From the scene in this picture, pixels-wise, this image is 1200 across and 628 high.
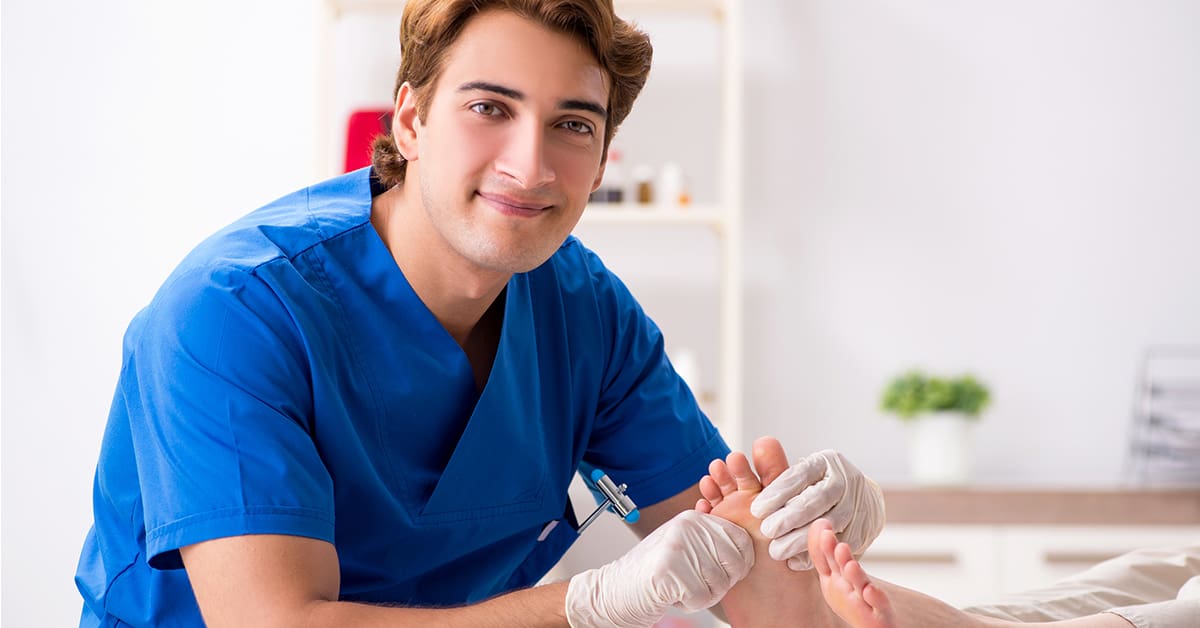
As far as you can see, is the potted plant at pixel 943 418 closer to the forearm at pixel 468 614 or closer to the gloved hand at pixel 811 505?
the gloved hand at pixel 811 505

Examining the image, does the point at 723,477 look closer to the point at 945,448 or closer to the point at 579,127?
the point at 579,127

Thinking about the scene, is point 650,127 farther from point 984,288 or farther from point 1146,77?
point 1146,77

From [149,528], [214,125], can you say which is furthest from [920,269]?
[149,528]

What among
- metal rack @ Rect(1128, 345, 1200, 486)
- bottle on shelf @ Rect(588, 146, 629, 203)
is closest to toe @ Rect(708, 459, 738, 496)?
bottle on shelf @ Rect(588, 146, 629, 203)

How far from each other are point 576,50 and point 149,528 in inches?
25.7

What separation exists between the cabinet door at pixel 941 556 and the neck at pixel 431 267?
1480 millimetres

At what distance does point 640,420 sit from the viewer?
57.8 inches

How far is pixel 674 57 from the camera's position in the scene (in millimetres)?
2848

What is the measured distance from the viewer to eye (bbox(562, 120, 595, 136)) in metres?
1.26

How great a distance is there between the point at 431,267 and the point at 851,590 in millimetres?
573

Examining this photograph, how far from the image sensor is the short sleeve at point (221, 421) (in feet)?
3.34

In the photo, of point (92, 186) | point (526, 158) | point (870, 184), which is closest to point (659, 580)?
point (526, 158)

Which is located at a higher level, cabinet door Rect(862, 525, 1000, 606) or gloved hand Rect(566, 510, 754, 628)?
gloved hand Rect(566, 510, 754, 628)

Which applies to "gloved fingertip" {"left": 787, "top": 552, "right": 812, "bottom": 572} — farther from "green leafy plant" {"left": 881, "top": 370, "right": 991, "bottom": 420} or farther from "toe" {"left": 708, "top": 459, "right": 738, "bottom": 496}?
"green leafy plant" {"left": 881, "top": 370, "right": 991, "bottom": 420}
